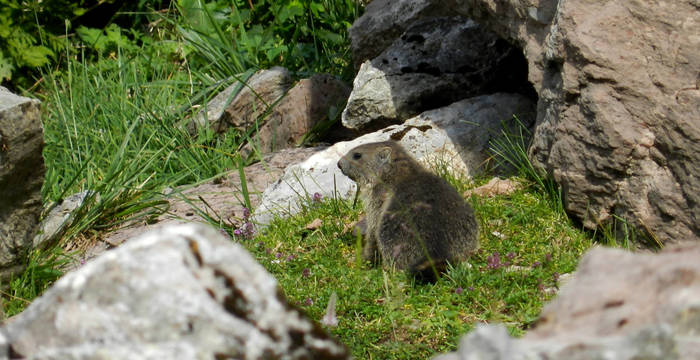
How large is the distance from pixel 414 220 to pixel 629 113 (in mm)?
1660

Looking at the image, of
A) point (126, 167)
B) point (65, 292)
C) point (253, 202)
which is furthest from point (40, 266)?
point (65, 292)

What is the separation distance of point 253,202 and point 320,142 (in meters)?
1.88

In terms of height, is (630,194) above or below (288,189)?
above

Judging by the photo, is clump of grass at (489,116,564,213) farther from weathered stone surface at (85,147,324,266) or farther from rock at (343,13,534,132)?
weathered stone surface at (85,147,324,266)

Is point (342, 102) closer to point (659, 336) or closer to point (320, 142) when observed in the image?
point (320, 142)

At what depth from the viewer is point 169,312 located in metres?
1.68

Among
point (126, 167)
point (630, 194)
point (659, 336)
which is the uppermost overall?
point (659, 336)

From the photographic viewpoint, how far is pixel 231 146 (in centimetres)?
962

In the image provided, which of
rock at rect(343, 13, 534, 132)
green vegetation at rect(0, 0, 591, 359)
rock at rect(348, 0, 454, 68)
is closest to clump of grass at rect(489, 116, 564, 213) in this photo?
green vegetation at rect(0, 0, 591, 359)

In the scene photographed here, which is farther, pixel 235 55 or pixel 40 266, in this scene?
pixel 235 55

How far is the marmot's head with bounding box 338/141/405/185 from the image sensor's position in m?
6.25

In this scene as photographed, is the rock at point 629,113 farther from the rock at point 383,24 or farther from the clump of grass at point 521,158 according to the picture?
the rock at point 383,24

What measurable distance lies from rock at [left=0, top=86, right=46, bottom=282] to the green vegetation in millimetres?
251

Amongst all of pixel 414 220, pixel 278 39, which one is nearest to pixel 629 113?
pixel 414 220
